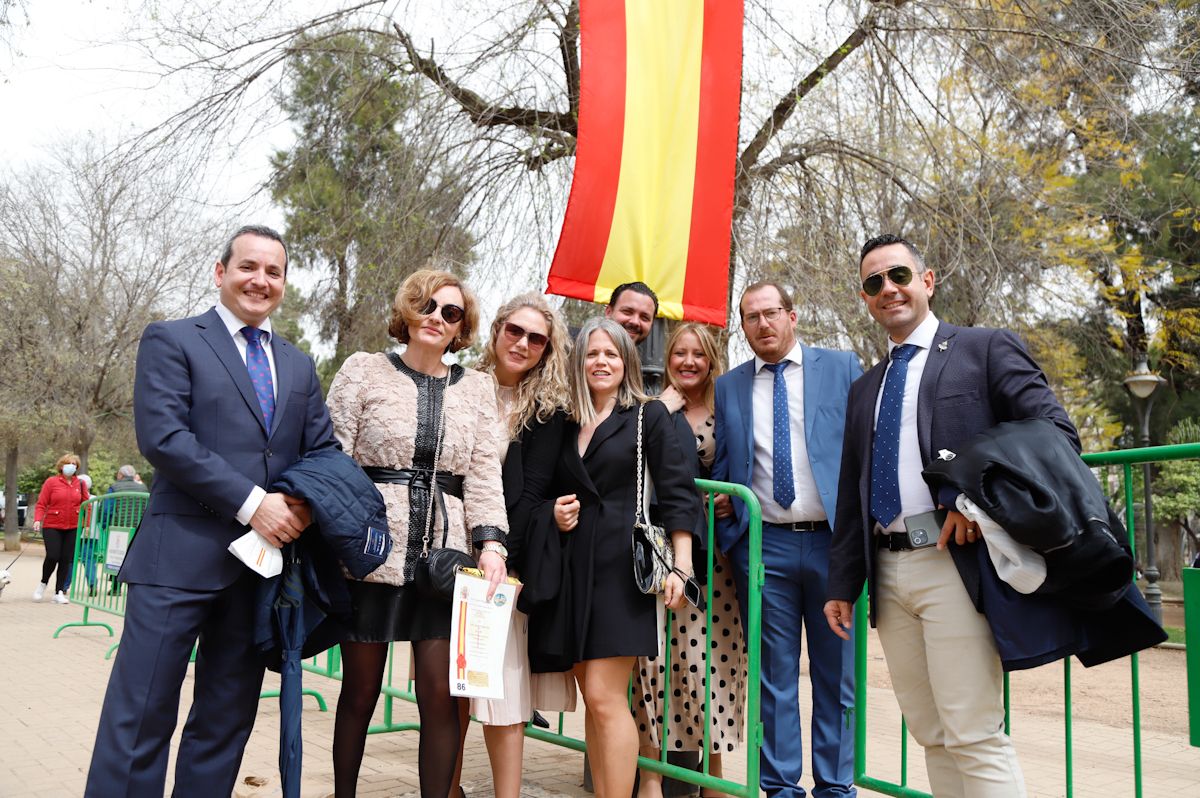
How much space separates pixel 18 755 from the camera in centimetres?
484

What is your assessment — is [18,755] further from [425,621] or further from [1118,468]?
[1118,468]

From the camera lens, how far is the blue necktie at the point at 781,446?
3.79 meters

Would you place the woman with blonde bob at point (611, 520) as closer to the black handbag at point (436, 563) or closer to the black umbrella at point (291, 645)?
the black handbag at point (436, 563)

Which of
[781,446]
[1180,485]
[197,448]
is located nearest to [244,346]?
[197,448]

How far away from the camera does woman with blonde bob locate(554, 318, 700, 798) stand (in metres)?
3.36

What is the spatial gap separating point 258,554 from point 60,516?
10.8m

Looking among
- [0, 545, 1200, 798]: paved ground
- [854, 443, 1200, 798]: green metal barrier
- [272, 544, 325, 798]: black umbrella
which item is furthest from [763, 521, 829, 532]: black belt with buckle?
[272, 544, 325, 798]: black umbrella

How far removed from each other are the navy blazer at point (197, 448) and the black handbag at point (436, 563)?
1.78 ft

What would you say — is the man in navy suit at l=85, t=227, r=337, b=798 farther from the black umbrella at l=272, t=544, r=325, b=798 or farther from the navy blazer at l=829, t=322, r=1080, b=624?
the navy blazer at l=829, t=322, r=1080, b=624

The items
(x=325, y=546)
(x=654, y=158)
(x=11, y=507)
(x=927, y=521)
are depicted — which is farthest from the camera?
(x=11, y=507)

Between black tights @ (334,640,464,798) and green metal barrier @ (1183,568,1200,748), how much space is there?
93.8 inches

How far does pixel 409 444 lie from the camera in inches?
133

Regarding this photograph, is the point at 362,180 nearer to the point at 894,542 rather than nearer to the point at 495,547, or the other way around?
the point at 495,547

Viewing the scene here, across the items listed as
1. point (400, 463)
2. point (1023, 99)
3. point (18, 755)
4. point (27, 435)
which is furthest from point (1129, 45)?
point (27, 435)
